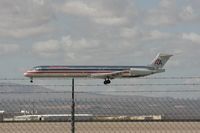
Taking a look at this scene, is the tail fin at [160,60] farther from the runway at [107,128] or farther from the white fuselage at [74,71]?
the runway at [107,128]

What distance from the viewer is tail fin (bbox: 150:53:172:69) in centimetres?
9822

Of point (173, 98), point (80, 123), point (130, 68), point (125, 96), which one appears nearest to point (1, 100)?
point (125, 96)

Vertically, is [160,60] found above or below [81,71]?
above

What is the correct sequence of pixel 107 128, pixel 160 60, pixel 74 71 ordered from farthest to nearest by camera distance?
pixel 160 60, pixel 74 71, pixel 107 128

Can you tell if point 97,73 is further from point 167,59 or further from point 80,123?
point 80,123

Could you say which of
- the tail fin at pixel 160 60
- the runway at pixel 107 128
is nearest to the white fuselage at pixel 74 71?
the tail fin at pixel 160 60

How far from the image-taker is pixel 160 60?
99.2 metres

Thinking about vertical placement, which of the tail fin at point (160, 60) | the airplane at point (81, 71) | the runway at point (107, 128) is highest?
the tail fin at point (160, 60)

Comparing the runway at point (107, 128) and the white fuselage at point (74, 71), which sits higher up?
the white fuselage at point (74, 71)

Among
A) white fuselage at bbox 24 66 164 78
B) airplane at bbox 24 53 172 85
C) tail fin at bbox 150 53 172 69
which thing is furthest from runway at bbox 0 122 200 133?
tail fin at bbox 150 53 172 69

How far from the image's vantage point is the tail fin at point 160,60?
322ft

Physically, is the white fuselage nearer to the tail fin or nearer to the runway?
the tail fin

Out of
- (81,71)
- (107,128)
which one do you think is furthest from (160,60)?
(107,128)

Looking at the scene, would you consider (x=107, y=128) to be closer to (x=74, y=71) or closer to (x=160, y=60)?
(x=74, y=71)
